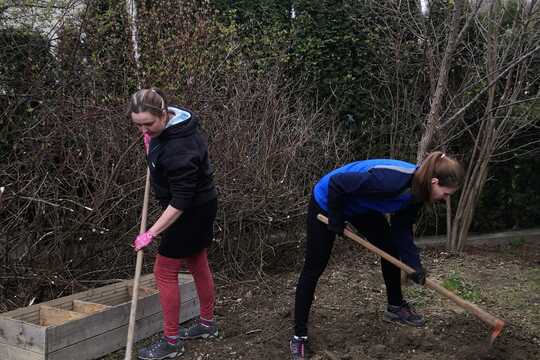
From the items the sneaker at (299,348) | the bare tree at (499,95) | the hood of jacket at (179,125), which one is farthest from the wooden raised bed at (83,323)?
the bare tree at (499,95)

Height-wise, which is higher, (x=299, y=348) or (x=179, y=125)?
(x=179, y=125)

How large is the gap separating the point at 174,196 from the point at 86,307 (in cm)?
115

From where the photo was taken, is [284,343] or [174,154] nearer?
[174,154]

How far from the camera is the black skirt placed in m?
3.51

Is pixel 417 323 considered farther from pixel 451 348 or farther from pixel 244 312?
pixel 244 312

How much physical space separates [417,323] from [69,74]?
364 cm

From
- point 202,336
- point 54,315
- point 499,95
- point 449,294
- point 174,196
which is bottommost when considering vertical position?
point 202,336

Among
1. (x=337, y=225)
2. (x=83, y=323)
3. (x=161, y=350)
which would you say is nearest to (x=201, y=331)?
(x=161, y=350)

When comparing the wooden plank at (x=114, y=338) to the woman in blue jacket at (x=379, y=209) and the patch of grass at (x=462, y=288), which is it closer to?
the woman in blue jacket at (x=379, y=209)

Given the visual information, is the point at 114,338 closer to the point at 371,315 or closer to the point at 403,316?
the point at 371,315

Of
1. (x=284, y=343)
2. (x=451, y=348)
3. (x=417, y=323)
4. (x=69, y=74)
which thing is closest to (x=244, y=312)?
(x=284, y=343)

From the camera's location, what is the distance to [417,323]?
13.3 feet

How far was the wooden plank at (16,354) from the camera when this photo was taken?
3.30 m

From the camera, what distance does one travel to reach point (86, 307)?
384cm
